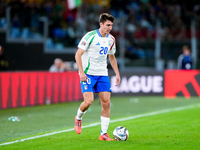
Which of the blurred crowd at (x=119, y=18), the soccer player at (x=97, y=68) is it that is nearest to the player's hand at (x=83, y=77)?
the soccer player at (x=97, y=68)

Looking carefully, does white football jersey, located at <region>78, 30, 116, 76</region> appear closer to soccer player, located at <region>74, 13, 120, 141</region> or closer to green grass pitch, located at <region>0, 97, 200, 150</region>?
soccer player, located at <region>74, 13, 120, 141</region>

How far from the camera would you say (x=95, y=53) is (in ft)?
24.1

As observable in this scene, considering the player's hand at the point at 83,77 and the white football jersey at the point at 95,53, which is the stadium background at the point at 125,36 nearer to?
the white football jersey at the point at 95,53

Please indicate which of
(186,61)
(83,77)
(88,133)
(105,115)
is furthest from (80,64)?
(186,61)

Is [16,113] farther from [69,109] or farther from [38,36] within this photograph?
[38,36]

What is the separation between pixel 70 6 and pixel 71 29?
2.77 meters

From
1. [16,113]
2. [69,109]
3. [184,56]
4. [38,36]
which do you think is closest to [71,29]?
[38,36]

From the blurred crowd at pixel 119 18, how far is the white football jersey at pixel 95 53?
15658mm

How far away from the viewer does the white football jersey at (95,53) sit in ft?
23.9

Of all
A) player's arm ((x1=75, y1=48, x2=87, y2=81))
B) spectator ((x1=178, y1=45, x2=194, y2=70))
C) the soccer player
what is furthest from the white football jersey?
spectator ((x1=178, y1=45, x2=194, y2=70))

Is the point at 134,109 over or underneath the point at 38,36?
underneath

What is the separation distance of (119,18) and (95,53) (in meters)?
17.6

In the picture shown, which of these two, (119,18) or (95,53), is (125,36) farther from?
(95,53)

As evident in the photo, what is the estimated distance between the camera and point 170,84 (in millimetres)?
19812
